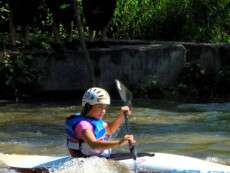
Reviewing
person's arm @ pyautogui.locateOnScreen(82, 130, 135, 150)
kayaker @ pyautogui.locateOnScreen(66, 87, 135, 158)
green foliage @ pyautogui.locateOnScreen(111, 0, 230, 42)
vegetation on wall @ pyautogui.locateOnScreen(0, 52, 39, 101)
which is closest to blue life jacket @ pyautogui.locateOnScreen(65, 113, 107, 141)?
kayaker @ pyautogui.locateOnScreen(66, 87, 135, 158)

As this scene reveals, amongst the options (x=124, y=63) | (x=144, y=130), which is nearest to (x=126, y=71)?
(x=124, y=63)

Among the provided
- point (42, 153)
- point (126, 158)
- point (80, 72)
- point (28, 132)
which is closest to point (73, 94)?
point (80, 72)

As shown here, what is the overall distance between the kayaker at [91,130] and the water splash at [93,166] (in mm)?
70

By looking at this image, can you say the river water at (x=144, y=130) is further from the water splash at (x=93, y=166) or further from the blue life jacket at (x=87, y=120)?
the blue life jacket at (x=87, y=120)

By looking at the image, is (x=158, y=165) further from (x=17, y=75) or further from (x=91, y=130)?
(x=17, y=75)

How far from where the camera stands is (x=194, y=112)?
1340 cm

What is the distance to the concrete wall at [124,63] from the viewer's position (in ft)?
49.9

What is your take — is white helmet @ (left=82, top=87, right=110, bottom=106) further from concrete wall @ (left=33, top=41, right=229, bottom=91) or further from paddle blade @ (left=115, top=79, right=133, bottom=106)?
concrete wall @ (left=33, top=41, right=229, bottom=91)

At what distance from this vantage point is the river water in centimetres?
980

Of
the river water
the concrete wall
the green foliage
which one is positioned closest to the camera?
the river water

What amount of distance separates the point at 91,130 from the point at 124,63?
859 cm

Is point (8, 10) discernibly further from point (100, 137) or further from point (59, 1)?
point (100, 137)

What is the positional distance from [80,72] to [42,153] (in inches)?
225

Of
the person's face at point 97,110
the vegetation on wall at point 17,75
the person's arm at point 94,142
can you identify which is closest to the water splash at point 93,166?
the person's arm at point 94,142
